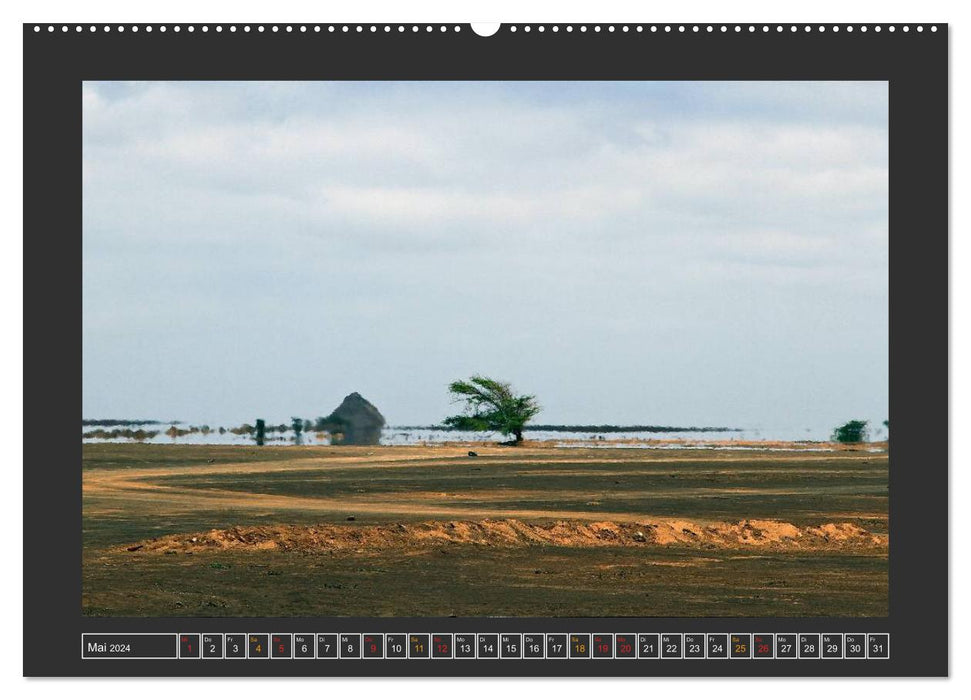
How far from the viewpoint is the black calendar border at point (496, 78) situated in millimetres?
7387

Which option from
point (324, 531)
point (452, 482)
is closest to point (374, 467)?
point (452, 482)

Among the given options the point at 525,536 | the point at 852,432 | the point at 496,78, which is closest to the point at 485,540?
the point at 525,536

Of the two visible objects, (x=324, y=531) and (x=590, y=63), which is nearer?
(x=590, y=63)

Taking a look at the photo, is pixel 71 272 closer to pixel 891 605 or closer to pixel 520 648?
pixel 520 648

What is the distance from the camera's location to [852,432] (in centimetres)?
4716

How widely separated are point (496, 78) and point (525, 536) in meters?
11.6

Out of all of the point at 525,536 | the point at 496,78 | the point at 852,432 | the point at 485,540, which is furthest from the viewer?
the point at 852,432

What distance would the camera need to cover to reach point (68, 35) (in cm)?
774

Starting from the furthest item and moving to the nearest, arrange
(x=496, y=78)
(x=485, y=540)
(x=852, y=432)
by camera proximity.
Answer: (x=852, y=432) < (x=485, y=540) < (x=496, y=78)

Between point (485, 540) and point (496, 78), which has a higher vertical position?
point (496, 78)

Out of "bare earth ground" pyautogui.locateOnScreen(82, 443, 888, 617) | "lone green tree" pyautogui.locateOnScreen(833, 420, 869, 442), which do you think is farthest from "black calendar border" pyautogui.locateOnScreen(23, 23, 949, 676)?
"lone green tree" pyautogui.locateOnScreen(833, 420, 869, 442)

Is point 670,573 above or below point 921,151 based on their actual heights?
below

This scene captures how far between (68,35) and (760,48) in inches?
177

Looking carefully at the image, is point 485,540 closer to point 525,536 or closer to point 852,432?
point 525,536
